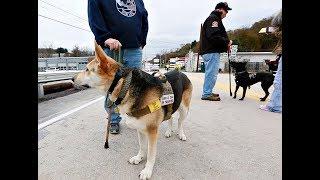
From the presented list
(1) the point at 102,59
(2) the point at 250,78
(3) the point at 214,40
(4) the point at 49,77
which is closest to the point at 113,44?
(1) the point at 102,59

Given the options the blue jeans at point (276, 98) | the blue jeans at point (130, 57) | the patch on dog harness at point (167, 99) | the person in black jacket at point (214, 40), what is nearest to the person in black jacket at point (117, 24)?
the blue jeans at point (130, 57)

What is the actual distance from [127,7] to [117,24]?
0.30 metres

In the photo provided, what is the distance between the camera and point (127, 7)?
166 inches

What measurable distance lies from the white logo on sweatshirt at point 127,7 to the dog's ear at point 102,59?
139 cm

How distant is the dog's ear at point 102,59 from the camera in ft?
9.33

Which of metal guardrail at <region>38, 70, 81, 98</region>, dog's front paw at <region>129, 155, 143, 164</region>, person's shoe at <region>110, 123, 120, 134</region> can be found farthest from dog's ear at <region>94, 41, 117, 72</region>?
metal guardrail at <region>38, 70, 81, 98</region>

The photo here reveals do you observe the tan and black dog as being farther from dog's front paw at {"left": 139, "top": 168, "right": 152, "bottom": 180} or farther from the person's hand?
the person's hand

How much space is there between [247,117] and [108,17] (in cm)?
343

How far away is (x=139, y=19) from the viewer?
172 inches

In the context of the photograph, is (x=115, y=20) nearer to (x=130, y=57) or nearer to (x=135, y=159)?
(x=130, y=57)

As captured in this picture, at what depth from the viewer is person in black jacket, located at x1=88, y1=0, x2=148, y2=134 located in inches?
161
